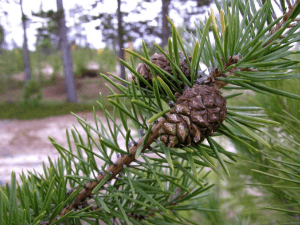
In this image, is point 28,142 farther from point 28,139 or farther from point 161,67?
point 161,67

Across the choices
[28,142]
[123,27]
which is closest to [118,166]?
[28,142]

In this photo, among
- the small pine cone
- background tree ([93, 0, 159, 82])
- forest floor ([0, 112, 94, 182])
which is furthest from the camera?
background tree ([93, 0, 159, 82])

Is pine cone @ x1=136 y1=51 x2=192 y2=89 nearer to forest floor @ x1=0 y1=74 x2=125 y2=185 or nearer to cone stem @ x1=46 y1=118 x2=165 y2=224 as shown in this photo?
cone stem @ x1=46 y1=118 x2=165 y2=224

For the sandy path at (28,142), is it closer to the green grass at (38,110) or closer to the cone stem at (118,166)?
the green grass at (38,110)

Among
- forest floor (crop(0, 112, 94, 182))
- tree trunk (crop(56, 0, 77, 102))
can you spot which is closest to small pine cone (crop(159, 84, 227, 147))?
forest floor (crop(0, 112, 94, 182))

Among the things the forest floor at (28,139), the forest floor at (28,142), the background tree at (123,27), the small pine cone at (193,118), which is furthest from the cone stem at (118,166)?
→ the background tree at (123,27)

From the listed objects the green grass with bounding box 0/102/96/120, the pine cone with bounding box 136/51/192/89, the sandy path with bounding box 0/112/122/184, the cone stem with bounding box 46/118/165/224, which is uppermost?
the pine cone with bounding box 136/51/192/89

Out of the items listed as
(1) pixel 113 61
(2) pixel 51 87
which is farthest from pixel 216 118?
A: (2) pixel 51 87
